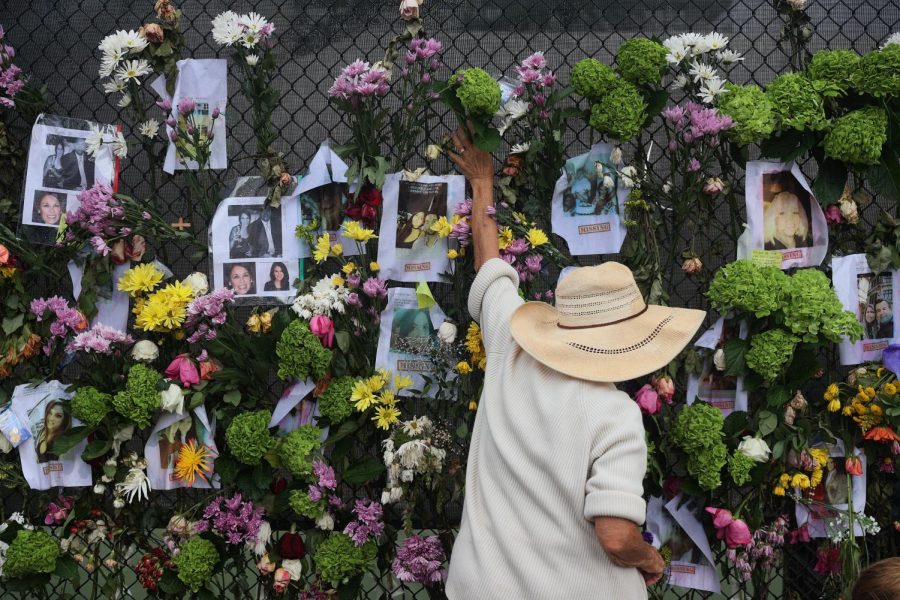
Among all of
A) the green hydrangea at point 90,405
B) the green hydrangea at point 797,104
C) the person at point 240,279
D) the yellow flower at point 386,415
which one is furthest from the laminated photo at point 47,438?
the green hydrangea at point 797,104

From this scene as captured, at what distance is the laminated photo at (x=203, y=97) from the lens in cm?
268

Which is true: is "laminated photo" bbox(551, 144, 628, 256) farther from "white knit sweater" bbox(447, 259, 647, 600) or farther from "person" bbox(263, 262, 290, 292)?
"person" bbox(263, 262, 290, 292)

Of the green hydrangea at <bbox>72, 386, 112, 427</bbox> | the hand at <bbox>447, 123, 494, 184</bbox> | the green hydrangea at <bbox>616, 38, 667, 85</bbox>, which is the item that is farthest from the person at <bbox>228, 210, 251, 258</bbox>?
the green hydrangea at <bbox>616, 38, 667, 85</bbox>

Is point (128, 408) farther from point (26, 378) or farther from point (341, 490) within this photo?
point (341, 490)

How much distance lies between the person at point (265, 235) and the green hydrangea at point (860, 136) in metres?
1.68

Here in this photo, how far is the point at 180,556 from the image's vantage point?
2.53 metres

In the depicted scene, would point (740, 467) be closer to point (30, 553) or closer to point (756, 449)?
point (756, 449)

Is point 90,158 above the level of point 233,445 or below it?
above

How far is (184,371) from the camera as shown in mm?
2559

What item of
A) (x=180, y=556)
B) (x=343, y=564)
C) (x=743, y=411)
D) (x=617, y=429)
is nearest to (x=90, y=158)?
(x=180, y=556)

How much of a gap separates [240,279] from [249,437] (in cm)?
51

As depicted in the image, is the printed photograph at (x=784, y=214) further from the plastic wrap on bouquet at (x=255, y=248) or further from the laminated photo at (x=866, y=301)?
the plastic wrap on bouquet at (x=255, y=248)

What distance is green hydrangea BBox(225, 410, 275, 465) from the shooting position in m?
2.46

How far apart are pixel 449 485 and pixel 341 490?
342 mm
